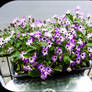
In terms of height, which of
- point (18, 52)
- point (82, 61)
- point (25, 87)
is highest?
point (18, 52)

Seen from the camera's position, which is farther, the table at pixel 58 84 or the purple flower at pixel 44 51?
the table at pixel 58 84

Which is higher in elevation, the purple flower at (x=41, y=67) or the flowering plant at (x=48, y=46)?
the flowering plant at (x=48, y=46)

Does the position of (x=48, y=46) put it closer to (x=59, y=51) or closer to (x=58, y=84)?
(x=59, y=51)

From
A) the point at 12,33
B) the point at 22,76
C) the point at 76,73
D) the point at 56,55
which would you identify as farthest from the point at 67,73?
the point at 12,33

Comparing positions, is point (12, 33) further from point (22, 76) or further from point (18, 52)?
point (22, 76)

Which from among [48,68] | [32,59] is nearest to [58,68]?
[48,68]

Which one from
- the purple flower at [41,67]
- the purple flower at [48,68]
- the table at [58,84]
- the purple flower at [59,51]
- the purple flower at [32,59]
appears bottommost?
the table at [58,84]

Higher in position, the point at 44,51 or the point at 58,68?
the point at 44,51

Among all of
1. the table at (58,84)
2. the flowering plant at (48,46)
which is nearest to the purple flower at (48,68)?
the flowering plant at (48,46)

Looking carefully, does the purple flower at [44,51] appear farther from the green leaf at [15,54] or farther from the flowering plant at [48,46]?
the green leaf at [15,54]
